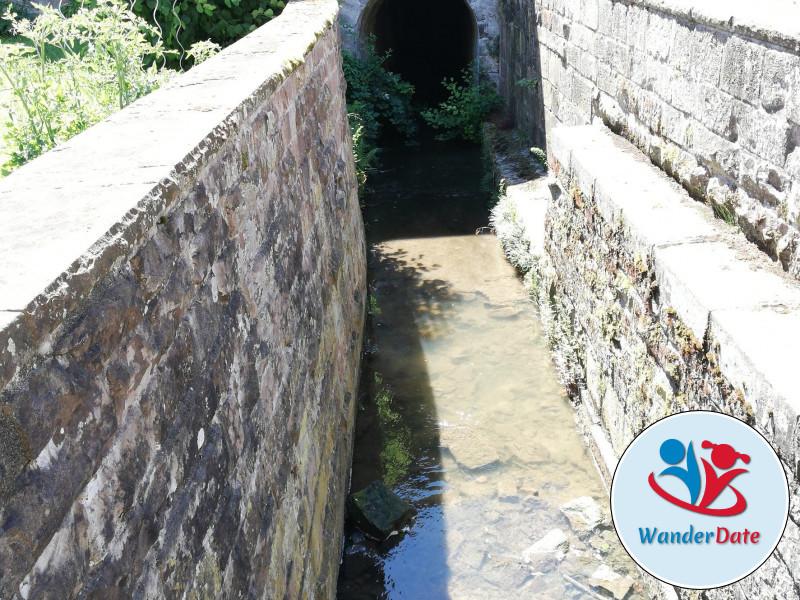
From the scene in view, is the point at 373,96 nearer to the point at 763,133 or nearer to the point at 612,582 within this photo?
the point at 763,133

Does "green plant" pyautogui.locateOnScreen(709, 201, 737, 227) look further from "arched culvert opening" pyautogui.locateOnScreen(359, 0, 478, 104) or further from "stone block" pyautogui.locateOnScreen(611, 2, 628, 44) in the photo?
"arched culvert opening" pyautogui.locateOnScreen(359, 0, 478, 104)

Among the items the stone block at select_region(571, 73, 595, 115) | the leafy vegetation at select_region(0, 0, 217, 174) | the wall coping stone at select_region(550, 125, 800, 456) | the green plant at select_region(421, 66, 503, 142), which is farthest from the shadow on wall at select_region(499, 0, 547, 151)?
the leafy vegetation at select_region(0, 0, 217, 174)

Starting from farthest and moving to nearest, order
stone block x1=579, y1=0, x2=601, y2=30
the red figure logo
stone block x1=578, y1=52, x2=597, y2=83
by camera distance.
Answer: stone block x1=578, y1=52, x2=597, y2=83
stone block x1=579, y1=0, x2=601, y2=30
the red figure logo

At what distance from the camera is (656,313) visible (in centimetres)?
300

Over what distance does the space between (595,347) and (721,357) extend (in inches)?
70.3

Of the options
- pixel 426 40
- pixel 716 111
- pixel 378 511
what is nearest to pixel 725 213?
pixel 716 111

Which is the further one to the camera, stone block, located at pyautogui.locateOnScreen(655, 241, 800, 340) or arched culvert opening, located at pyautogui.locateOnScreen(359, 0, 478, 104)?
arched culvert opening, located at pyautogui.locateOnScreen(359, 0, 478, 104)

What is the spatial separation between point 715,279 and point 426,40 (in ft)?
52.7

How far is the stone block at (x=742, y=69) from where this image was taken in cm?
277

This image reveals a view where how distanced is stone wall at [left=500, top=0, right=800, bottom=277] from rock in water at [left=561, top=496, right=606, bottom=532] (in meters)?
1.57

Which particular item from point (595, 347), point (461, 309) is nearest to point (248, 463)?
point (595, 347)

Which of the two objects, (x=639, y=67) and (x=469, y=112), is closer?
(x=639, y=67)

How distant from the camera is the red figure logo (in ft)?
7.54

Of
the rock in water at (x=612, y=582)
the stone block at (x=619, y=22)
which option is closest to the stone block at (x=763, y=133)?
the stone block at (x=619, y=22)
